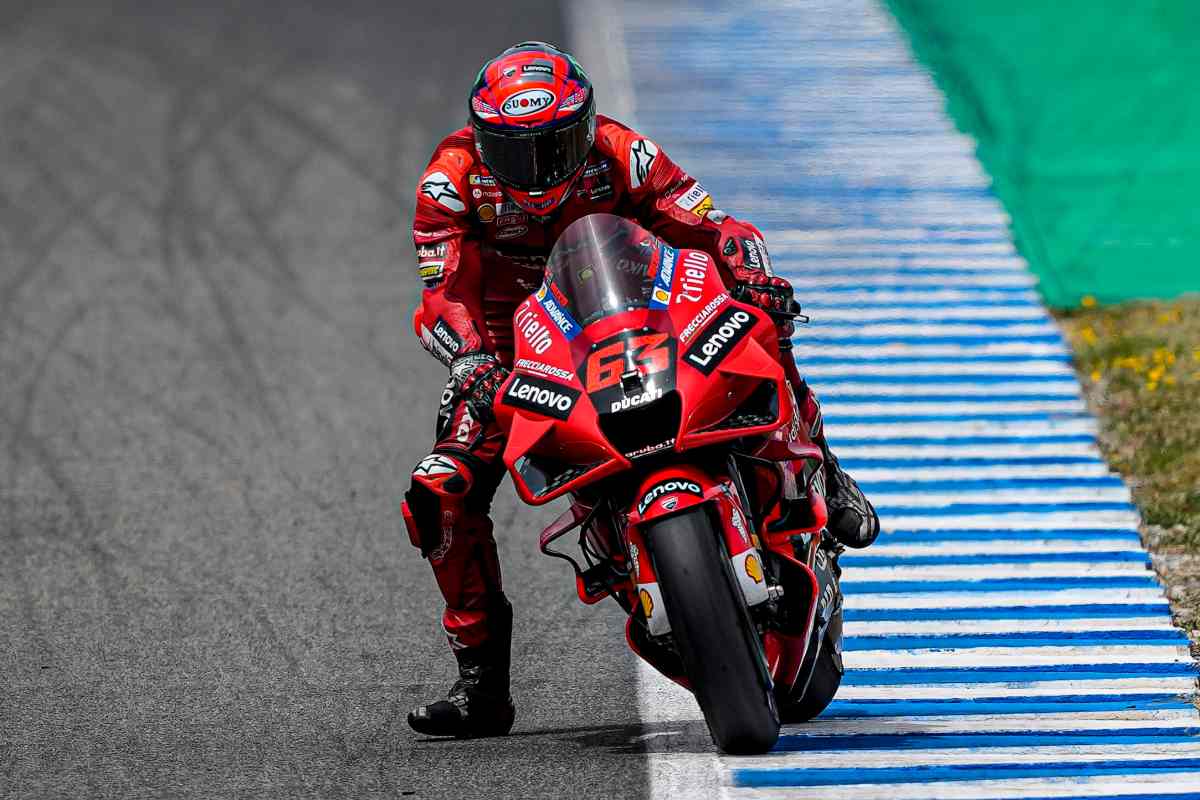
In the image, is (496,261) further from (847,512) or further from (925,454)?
(925,454)

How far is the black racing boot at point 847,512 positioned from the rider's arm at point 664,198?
32.9 inches

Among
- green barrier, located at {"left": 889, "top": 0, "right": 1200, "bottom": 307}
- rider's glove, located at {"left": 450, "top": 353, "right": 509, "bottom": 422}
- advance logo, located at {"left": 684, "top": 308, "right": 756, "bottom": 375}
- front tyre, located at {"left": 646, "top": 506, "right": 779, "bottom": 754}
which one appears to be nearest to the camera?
front tyre, located at {"left": 646, "top": 506, "right": 779, "bottom": 754}

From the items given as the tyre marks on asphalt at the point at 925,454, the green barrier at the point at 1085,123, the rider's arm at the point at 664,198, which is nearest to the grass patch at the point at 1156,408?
the tyre marks on asphalt at the point at 925,454

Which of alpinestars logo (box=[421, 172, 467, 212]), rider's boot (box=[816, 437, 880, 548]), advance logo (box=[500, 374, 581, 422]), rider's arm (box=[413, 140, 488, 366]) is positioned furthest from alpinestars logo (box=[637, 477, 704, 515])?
alpinestars logo (box=[421, 172, 467, 212])

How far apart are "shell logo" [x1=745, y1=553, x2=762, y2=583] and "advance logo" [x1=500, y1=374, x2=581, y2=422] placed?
2.04 feet

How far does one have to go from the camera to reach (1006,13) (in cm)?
1380

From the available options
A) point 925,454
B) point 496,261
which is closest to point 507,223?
point 496,261

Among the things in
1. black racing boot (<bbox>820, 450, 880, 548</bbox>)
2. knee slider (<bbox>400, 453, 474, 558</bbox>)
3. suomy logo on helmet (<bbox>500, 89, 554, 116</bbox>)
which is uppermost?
suomy logo on helmet (<bbox>500, 89, 554, 116</bbox>)

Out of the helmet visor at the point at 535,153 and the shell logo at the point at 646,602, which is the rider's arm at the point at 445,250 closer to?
the helmet visor at the point at 535,153

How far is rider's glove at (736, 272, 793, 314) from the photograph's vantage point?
5.20 m

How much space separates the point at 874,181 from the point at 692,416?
278 inches

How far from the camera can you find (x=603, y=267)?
199 inches

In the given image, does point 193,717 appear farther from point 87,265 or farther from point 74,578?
point 87,265

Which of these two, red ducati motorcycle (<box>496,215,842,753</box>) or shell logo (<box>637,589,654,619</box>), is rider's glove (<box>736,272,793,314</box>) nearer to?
red ducati motorcycle (<box>496,215,842,753</box>)
